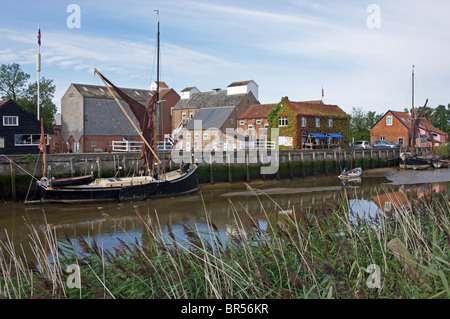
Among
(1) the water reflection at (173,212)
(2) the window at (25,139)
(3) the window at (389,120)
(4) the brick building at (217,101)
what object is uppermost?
(4) the brick building at (217,101)

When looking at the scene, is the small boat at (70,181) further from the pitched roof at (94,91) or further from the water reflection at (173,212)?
the pitched roof at (94,91)

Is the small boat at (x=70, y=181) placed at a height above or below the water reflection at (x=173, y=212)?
above

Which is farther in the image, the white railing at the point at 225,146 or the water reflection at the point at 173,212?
the white railing at the point at 225,146

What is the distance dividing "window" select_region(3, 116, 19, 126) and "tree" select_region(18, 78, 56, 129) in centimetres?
1393

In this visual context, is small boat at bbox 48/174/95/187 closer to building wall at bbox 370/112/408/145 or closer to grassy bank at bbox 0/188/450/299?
grassy bank at bbox 0/188/450/299

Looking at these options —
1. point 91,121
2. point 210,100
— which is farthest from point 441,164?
point 91,121

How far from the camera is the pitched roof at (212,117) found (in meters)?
52.5

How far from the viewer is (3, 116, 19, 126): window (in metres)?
31.5

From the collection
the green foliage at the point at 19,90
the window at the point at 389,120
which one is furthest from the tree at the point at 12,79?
the window at the point at 389,120

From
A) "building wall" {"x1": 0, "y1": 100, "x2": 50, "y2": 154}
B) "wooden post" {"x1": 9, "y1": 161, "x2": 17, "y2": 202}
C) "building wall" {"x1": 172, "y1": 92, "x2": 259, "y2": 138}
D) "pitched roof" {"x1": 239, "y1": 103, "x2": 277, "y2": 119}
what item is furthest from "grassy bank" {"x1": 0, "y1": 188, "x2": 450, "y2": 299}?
"building wall" {"x1": 172, "y1": 92, "x2": 259, "y2": 138}

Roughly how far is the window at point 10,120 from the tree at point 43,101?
13.9 m

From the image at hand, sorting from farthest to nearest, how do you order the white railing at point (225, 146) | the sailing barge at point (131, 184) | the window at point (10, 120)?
the white railing at point (225, 146), the window at point (10, 120), the sailing barge at point (131, 184)

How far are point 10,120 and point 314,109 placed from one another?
3550 centimetres
